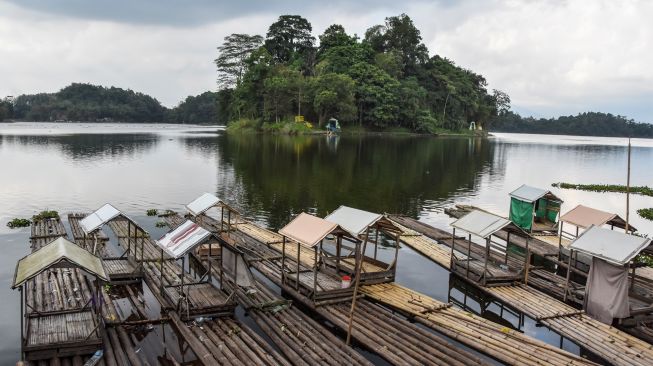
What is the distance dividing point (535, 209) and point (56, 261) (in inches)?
1348

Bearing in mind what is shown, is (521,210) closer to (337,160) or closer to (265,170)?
(265,170)

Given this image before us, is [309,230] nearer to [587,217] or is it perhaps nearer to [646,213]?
[587,217]

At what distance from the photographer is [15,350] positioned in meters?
16.1

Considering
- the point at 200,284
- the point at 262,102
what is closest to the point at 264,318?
the point at 200,284

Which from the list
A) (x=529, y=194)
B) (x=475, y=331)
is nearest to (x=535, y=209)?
(x=529, y=194)

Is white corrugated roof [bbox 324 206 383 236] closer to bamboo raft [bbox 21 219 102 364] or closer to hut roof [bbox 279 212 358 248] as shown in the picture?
hut roof [bbox 279 212 358 248]

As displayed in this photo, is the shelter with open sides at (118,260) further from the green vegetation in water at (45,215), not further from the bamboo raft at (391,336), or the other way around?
the green vegetation in water at (45,215)

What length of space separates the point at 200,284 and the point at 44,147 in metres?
85.3

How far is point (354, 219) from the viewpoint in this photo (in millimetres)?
22375

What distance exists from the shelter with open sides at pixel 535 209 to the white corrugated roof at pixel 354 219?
17905 mm

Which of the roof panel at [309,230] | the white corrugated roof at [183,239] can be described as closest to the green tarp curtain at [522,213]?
the roof panel at [309,230]

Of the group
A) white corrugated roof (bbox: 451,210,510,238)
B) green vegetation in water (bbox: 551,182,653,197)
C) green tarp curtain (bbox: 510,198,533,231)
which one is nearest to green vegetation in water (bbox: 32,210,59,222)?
white corrugated roof (bbox: 451,210,510,238)

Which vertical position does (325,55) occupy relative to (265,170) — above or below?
above

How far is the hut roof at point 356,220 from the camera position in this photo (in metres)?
21.2
